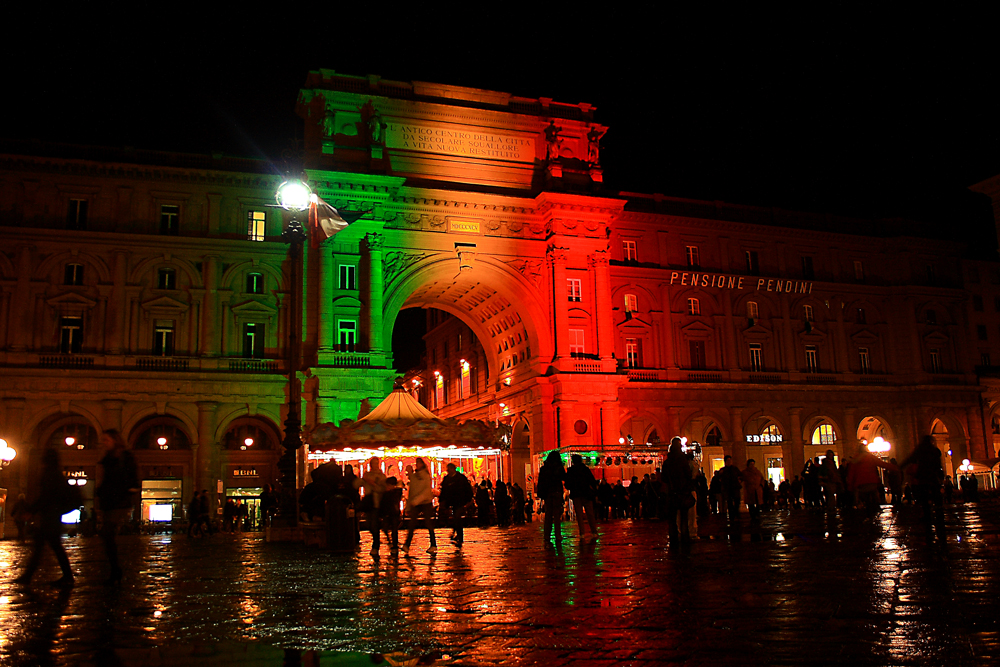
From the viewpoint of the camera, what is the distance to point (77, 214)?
39.3 m

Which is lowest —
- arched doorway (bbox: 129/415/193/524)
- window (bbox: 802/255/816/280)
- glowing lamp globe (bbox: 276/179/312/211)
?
arched doorway (bbox: 129/415/193/524)

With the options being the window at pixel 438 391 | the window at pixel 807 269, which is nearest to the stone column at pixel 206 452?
the window at pixel 438 391

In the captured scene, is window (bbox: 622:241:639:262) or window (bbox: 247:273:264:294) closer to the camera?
window (bbox: 247:273:264:294)

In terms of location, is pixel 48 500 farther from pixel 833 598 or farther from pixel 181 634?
pixel 833 598

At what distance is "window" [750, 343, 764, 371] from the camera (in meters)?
48.8

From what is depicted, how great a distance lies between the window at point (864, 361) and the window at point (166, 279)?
126ft

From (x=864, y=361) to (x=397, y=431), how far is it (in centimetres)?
3587

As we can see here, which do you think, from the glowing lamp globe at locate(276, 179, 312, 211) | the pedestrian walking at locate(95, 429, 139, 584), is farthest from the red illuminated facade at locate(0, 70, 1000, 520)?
the pedestrian walking at locate(95, 429, 139, 584)

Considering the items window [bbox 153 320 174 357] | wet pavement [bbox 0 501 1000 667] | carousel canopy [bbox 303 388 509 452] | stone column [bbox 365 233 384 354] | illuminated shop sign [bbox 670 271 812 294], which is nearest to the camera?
wet pavement [bbox 0 501 1000 667]

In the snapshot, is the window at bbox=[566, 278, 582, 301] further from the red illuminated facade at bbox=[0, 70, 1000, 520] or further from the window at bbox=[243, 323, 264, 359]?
the window at bbox=[243, 323, 264, 359]

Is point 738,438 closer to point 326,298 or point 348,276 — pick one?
point 348,276

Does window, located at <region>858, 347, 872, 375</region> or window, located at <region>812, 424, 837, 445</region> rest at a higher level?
window, located at <region>858, 347, 872, 375</region>

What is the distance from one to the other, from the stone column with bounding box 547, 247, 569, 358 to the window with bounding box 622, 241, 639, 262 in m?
6.92

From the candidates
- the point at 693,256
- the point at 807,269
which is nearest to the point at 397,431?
the point at 693,256
